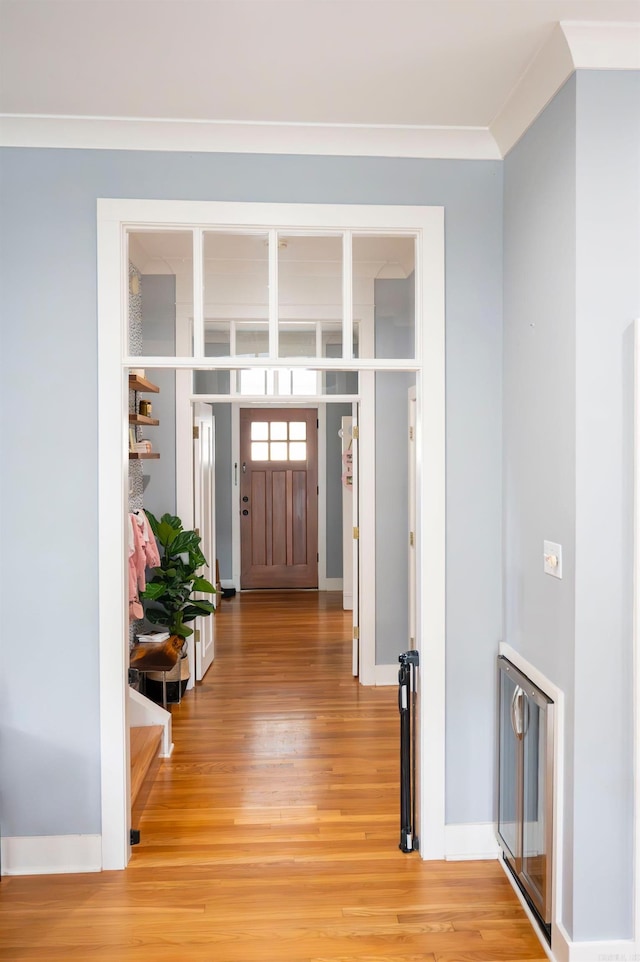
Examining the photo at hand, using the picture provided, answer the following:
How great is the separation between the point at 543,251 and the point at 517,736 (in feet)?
5.39

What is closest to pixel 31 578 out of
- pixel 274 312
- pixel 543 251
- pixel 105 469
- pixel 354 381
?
pixel 105 469

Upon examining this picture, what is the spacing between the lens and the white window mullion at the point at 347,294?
2668 mm

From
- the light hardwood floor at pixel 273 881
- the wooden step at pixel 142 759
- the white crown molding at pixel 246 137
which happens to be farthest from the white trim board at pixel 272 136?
the light hardwood floor at pixel 273 881

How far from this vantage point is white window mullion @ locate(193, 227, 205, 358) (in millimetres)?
2629

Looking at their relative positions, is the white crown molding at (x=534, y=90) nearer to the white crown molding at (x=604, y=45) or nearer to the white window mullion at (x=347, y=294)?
the white crown molding at (x=604, y=45)

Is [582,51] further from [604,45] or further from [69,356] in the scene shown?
[69,356]

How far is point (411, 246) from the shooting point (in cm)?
274

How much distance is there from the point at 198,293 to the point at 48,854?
7.11ft

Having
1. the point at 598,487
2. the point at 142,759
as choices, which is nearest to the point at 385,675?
Result: the point at 142,759

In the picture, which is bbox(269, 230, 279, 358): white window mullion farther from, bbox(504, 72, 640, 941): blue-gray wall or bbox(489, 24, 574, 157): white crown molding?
bbox(504, 72, 640, 941): blue-gray wall

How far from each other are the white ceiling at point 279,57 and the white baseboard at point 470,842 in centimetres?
267

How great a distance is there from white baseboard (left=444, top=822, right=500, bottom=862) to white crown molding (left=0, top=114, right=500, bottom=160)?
257 cm

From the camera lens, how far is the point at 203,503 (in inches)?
198

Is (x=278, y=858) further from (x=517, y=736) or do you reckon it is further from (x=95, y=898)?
(x=517, y=736)
